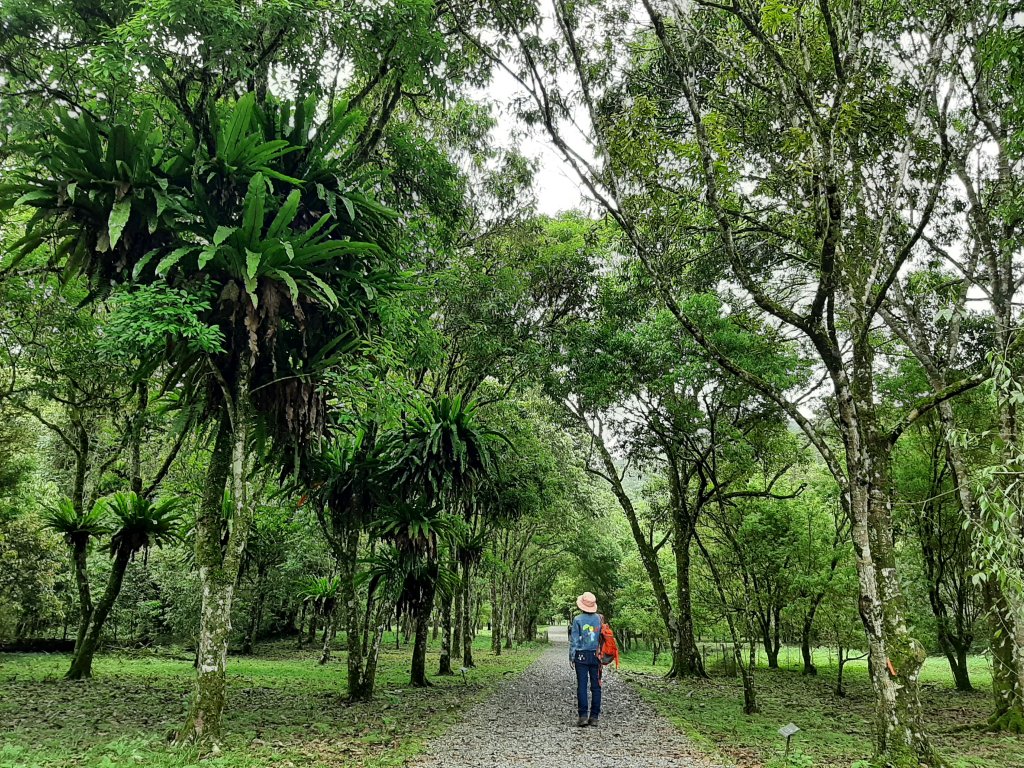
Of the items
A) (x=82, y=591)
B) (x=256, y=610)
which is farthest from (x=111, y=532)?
(x=256, y=610)

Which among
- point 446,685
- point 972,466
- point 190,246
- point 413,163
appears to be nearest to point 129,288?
point 190,246

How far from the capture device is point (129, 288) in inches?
231

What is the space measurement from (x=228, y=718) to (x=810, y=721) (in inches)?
336

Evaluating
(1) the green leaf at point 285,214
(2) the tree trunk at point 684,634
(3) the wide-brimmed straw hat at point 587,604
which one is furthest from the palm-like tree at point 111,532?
→ (2) the tree trunk at point 684,634

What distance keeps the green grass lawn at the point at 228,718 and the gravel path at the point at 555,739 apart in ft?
1.42

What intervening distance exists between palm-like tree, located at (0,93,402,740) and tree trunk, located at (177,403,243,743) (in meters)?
0.01

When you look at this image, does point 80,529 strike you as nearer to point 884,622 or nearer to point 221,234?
point 221,234

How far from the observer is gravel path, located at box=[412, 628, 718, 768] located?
5648 millimetres

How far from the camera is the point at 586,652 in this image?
7570mm

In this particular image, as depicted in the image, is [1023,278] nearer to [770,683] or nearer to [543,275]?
[543,275]

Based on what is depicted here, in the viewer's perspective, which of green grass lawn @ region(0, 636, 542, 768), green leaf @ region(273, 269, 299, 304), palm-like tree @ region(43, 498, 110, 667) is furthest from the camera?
palm-like tree @ region(43, 498, 110, 667)

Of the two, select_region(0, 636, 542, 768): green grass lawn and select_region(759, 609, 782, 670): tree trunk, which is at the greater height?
select_region(0, 636, 542, 768): green grass lawn

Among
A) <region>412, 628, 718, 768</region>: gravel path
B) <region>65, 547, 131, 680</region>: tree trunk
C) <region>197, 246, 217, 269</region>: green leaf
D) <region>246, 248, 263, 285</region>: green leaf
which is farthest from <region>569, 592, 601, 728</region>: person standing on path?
<region>65, 547, 131, 680</region>: tree trunk

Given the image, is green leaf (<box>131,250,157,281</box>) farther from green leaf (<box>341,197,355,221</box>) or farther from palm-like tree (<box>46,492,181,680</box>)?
palm-like tree (<box>46,492,181,680</box>)
